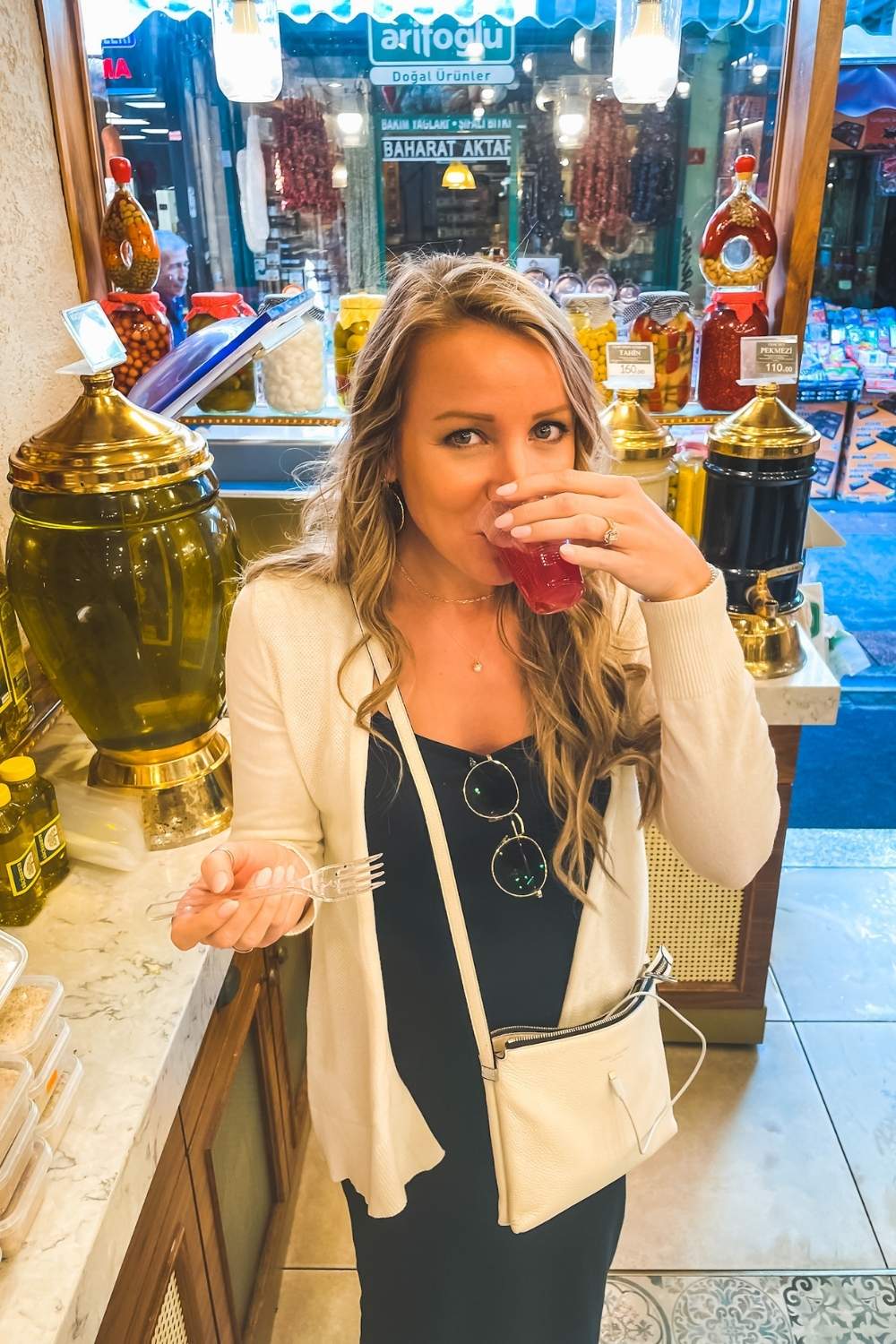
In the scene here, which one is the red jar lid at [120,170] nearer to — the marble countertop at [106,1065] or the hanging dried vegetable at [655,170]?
the hanging dried vegetable at [655,170]

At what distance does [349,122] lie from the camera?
2188 mm

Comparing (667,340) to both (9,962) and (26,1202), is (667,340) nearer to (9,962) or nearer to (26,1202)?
(9,962)

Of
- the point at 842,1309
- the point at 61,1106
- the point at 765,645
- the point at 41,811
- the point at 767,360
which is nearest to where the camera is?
the point at 61,1106

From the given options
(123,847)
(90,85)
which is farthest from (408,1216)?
(90,85)

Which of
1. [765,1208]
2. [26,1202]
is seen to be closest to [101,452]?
[26,1202]

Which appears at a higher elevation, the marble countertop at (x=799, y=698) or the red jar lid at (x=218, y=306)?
the red jar lid at (x=218, y=306)

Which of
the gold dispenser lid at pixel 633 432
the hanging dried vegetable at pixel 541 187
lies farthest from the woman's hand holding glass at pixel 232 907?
the hanging dried vegetable at pixel 541 187

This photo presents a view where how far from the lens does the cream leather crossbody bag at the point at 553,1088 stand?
1.11 m

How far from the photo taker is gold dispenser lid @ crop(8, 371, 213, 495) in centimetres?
137

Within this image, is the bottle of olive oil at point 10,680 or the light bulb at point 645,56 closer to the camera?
the bottle of olive oil at point 10,680

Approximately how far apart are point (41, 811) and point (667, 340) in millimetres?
1506

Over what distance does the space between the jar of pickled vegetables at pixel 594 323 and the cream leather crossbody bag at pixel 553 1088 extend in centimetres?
125

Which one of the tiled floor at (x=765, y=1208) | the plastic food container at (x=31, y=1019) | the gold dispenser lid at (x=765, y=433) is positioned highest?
the gold dispenser lid at (x=765, y=433)

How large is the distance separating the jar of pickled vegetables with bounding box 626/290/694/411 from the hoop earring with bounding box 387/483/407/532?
108 cm
